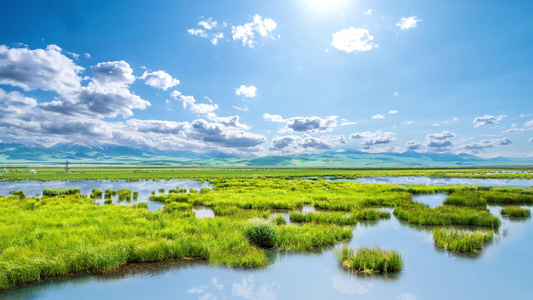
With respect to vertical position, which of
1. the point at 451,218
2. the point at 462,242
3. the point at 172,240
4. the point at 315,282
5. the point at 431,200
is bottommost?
the point at 431,200

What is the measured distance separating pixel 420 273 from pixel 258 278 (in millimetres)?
6590

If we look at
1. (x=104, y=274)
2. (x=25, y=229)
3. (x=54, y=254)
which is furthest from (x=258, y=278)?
(x=25, y=229)

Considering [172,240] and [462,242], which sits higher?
[172,240]

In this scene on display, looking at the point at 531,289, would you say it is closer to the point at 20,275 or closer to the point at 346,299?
the point at 346,299

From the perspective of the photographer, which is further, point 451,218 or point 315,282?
point 451,218


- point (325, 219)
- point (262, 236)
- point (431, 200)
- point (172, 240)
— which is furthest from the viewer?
point (431, 200)

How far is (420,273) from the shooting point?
994 centimetres

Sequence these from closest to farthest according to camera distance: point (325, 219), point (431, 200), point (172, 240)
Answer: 1. point (172, 240)
2. point (325, 219)
3. point (431, 200)

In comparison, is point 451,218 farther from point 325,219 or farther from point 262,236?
point 262,236

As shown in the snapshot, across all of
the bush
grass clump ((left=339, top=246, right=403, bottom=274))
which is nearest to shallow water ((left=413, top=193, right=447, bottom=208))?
grass clump ((left=339, top=246, right=403, bottom=274))

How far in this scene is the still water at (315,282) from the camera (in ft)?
28.1

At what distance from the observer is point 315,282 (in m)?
9.35

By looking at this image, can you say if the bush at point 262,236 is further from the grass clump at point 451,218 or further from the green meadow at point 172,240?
the grass clump at point 451,218

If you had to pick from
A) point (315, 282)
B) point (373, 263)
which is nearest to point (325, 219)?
point (373, 263)
